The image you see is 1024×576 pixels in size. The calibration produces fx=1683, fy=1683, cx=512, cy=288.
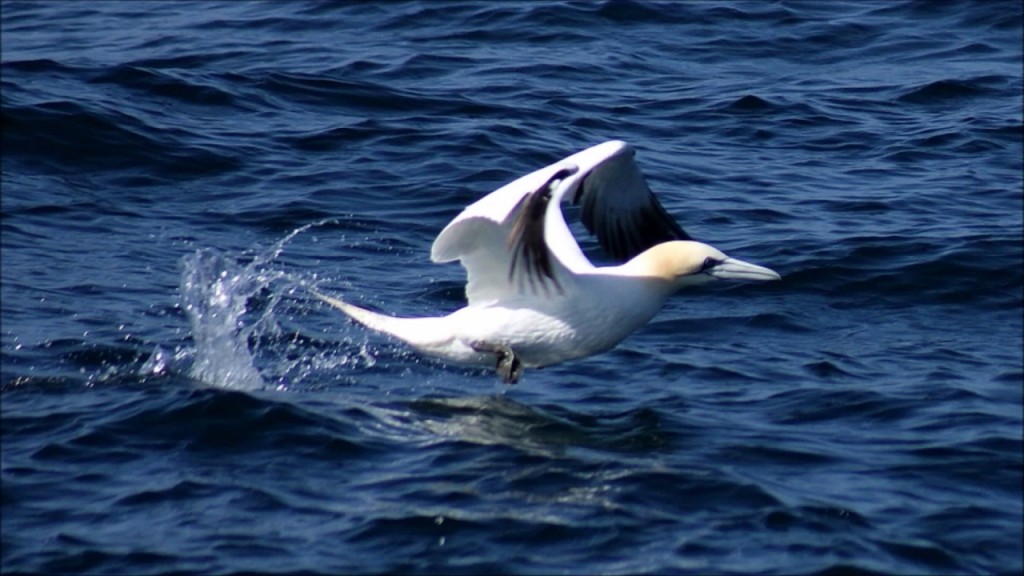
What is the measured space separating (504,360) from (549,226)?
85 centimetres

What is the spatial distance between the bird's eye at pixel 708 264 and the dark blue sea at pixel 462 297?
64cm

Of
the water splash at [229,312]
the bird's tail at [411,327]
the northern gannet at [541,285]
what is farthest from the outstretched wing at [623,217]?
the water splash at [229,312]

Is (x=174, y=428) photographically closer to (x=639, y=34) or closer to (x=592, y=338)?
(x=592, y=338)

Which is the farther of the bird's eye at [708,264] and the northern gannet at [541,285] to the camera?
the bird's eye at [708,264]

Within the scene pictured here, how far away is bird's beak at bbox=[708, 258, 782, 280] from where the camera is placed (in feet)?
32.4

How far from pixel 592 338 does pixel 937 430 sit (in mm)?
1944

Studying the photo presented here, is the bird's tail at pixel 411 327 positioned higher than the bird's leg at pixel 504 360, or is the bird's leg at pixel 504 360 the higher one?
the bird's tail at pixel 411 327

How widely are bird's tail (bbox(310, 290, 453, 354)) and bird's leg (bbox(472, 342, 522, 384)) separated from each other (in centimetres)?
23

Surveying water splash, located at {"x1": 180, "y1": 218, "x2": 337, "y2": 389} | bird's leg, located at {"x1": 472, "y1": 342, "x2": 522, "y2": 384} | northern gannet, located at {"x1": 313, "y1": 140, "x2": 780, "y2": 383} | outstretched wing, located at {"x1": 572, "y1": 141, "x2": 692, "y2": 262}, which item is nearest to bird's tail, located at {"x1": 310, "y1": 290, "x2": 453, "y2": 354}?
northern gannet, located at {"x1": 313, "y1": 140, "x2": 780, "y2": 383}

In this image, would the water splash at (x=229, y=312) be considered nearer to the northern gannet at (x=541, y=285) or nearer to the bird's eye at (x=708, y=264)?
the northern gannet at (x=541, y=285)

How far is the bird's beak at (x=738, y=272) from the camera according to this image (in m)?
9.88

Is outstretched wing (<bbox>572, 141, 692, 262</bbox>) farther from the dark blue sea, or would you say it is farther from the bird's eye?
the bird's eye

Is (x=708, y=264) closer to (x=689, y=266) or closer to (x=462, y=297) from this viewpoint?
(x=689, y=266)

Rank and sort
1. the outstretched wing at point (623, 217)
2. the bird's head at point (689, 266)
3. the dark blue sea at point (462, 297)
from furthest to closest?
the outstretched wing at point (623, 217) < the bird's head at point (689, 266) < the dark blue sea at point (462, 297)
